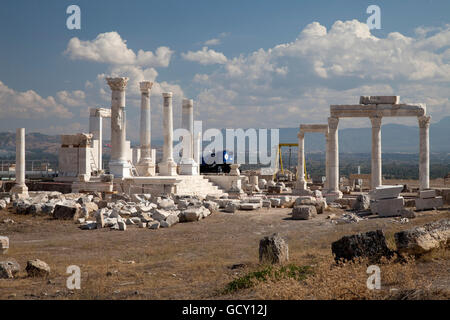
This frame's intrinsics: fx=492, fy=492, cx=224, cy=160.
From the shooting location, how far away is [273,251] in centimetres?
1074

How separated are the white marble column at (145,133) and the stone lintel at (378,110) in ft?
43.0

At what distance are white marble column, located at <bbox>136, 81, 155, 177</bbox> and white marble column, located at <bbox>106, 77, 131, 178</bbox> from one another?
2.99 meters

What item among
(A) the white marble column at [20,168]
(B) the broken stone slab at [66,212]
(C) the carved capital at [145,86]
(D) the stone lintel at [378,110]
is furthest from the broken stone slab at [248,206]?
(C) the carved capital at [145,86]

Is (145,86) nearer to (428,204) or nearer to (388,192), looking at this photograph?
(388,192)

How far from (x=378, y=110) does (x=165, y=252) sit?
19343mm

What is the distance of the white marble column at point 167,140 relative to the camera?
3578cm

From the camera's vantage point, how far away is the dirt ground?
8930 mm

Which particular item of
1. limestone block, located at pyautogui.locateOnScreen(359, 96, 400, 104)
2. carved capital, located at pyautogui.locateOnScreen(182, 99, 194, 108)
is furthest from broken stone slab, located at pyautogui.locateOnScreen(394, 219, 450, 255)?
carved capital, located at pyautogui.locateOnScreen(182, 99, 194, 108)

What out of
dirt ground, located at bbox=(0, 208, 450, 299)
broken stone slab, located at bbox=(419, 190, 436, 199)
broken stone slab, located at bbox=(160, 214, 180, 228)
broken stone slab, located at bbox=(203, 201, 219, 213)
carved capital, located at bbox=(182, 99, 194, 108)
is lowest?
dirt ground, located at bbox=(0, 208, 450, 299)

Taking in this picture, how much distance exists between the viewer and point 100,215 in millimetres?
18828

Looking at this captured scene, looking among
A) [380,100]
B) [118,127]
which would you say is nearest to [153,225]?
[118,127]

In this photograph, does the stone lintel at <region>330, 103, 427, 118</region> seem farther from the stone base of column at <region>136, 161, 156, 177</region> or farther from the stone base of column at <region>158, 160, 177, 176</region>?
the stone base of column at <region>136, 161, 156, 177</region>

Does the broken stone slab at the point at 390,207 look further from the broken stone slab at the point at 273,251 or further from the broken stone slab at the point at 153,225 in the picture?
the broken stone slab at the point at 273,251
